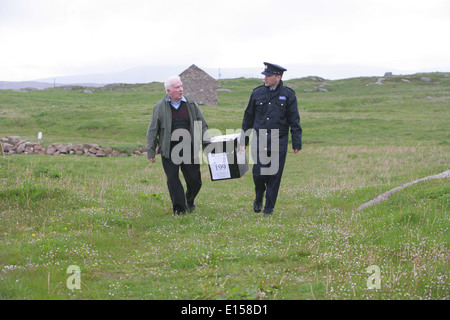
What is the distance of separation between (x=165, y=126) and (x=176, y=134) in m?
0.27

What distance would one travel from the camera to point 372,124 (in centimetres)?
3775

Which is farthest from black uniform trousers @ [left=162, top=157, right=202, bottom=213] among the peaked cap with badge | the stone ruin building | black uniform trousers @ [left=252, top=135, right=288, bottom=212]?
the stone ruin building

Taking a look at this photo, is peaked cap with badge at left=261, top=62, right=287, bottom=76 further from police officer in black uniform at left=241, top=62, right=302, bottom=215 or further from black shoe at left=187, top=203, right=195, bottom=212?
black shoe at left=187, top=203, right=195, bottom=212

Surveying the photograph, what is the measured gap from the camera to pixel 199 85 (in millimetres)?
61844

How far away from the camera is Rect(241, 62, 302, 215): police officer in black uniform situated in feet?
29.6

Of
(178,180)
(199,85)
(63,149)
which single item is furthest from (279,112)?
(199,85)

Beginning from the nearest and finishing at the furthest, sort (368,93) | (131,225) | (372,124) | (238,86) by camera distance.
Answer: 1. (131,225)
2. (372,124)
3. (368,93)
4. (238,86)

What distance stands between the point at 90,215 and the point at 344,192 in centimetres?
603

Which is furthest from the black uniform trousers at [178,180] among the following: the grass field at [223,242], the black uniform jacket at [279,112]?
the black uniform jacket at [279,112]

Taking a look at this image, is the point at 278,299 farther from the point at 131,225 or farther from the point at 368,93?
the point at 368,93

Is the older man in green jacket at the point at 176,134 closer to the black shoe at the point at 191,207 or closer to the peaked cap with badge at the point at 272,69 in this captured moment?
the black shoe at the point at 191,207

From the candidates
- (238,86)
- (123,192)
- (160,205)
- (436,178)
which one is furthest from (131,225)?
(238,86)

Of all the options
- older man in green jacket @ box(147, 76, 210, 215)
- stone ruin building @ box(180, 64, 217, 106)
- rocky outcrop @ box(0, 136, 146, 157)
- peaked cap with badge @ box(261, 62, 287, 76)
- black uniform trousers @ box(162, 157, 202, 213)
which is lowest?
rocky outcrop @ box(0, 136, 146, 157)

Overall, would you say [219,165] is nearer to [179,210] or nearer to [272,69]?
[179,210]
